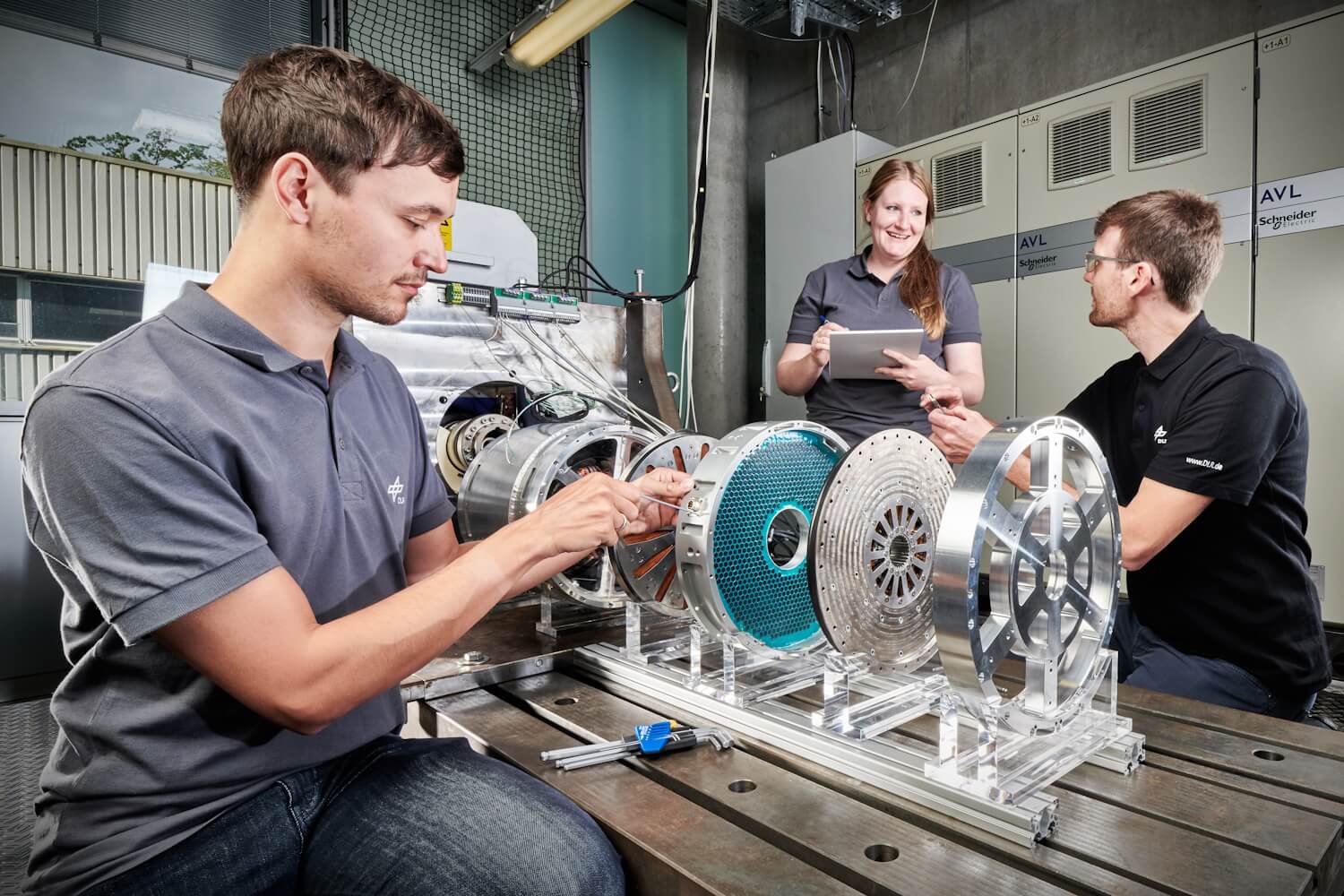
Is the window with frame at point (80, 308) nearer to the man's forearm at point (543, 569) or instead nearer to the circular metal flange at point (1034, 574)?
the man's forearm at point (543, 569)

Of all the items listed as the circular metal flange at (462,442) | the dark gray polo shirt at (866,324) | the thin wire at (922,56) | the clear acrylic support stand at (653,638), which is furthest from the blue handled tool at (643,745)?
the thin wire at (922,56)

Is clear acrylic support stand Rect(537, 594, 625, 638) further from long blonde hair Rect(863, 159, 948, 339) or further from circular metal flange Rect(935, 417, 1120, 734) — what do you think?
long blonde hair Rect(863, 159, 948, 339)

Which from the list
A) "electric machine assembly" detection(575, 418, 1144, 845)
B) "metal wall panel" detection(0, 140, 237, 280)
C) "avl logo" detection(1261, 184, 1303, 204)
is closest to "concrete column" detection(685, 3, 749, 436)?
"metal wall panel" detection(0, 140, 237, 280)

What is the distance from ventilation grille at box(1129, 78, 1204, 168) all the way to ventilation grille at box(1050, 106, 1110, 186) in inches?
4.2

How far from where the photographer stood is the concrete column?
4.57 metres

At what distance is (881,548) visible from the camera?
1.15 metres

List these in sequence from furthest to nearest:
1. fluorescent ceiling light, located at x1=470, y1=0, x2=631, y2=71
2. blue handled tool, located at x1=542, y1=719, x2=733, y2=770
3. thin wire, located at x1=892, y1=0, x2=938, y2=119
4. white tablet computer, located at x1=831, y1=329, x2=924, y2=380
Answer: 1. thin wire, located at x1=892, y1=0, x2=938, y2=119
2. fluorescent ceiling light, located at x1=470, y1=0, x2=631, y2=71
3. white tablet computer, located at x1=831, y1=329, x2=924, y2=380
4. blue handled tool, located at x1=542, y1=719, x2=733, y2=770

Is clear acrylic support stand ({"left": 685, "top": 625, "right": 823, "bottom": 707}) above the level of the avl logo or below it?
below

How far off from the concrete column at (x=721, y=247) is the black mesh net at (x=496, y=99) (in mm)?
731

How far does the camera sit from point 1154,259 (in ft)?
5.53

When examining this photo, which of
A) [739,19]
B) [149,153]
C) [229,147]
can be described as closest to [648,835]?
[229,147]

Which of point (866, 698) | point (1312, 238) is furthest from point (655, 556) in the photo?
point (1312, 238)

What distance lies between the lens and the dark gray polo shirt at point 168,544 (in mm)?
783

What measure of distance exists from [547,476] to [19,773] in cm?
137
